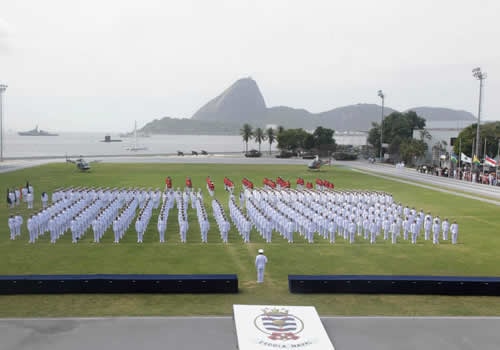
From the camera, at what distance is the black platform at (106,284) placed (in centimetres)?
1109

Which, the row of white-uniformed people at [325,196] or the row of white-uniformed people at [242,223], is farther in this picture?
the row of white-uniformed people at [325,196]

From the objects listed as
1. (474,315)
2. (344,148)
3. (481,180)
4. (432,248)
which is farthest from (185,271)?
(344,148)

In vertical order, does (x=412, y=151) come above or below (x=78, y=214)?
above

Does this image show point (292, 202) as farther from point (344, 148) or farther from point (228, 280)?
point (344, 148)

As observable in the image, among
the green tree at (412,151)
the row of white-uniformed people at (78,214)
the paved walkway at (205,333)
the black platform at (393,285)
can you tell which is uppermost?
the green tree at (412,151)

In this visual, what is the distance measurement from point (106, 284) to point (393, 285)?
24.3 ft

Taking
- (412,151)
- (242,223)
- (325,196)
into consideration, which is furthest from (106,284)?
(412,151)

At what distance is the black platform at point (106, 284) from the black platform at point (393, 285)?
7.75ft

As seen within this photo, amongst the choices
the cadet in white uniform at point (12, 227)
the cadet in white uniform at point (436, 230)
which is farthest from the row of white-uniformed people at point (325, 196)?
the cadet in white uniform at point (12, 227)

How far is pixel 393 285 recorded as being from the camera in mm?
11586

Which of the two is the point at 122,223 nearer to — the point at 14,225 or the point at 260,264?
the point at 14,225

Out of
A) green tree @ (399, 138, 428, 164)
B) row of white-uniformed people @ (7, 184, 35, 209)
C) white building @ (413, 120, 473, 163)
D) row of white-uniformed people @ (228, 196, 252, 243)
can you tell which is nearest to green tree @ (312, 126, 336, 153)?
white building @ (413, 120, 473, 163)

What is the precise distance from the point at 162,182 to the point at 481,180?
3002 centimetres

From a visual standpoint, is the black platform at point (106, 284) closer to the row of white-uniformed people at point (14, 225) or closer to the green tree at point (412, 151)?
the row of white-uniformed people at point (14, 225)
